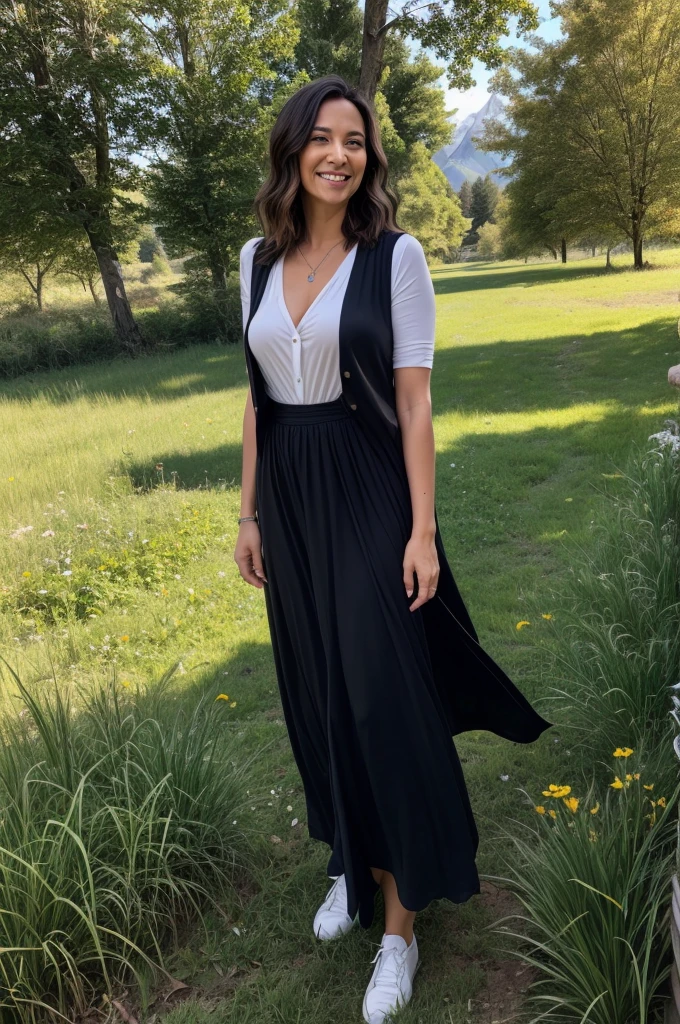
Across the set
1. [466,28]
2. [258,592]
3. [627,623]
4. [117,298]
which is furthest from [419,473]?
[117,298]

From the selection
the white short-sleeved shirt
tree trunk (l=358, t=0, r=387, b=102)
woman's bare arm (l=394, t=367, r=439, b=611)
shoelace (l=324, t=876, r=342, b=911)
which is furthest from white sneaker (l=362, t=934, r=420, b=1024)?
tree trunk (l=358, t=0, r=387, b=102)

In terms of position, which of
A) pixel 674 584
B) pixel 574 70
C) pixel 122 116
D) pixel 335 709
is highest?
pixel 574 70

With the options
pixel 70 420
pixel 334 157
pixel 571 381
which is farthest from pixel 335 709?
pixel 70 420

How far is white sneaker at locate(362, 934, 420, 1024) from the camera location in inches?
80.2

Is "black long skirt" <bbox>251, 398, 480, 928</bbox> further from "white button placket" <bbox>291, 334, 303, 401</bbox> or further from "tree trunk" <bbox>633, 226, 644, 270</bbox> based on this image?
"tree trunk" <bbox>633, 226, 644, 270</bbox>

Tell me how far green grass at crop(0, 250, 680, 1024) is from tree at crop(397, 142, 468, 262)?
3771 centimetres

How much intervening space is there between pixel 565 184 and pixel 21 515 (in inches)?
1211

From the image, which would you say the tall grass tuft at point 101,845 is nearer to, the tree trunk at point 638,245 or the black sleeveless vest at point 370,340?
the black sleeveless vest at point 370,340

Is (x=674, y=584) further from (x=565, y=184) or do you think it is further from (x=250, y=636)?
(x=565, y=184)

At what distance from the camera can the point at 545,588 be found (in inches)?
180

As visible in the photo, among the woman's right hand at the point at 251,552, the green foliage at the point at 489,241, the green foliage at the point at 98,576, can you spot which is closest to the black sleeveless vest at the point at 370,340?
the woman's right hand at the point at 251,552

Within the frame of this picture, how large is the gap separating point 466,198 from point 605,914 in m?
113

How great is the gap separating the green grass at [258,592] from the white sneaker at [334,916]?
42 mm

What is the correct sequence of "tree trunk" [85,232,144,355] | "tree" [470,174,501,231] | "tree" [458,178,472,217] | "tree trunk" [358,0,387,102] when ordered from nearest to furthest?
"tree trunk" [358,0,387,102] < "tree trunk" [85,232,144,355] < "tree" [470,174,501,231] < "tree" [458,178,472,217]
